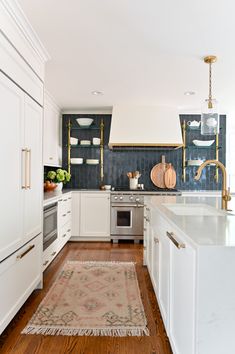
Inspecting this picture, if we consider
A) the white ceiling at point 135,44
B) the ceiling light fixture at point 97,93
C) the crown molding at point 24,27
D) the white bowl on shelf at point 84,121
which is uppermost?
the ceiling light fixture at point 97,93

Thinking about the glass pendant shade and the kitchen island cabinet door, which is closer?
the glass pendant shade

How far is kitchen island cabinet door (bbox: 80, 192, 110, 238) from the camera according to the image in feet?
14.8

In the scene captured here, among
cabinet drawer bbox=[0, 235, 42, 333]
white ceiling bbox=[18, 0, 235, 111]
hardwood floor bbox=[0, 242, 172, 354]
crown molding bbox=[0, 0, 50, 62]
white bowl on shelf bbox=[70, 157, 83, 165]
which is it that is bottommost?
hardwood floor bbox=[0, 242, 172, 354]

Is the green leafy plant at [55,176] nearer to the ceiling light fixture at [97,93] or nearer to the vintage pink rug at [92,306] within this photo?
the ceiling light fixture at [97,93]

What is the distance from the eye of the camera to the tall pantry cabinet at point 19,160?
1.76 meters

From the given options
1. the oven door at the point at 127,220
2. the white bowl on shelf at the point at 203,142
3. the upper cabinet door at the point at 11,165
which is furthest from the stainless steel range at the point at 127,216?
the upper cabinet door at the point at 11,165

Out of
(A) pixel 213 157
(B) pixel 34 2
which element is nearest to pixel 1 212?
(B) pixel 34 2

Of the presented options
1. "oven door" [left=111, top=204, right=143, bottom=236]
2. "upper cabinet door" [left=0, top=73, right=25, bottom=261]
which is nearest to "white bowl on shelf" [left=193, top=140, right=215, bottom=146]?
"oven door" [left=111, top=204, right=143, bottom=236]

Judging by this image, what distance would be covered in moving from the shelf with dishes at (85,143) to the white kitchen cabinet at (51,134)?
22cm

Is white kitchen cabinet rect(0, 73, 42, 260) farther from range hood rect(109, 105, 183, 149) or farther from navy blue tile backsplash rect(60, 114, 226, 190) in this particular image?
navy blue tile backsplash rect(60, 114, 226, 190)

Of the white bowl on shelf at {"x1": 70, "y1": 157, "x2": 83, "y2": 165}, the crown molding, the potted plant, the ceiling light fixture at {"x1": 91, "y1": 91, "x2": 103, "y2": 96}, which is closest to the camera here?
the crown molding

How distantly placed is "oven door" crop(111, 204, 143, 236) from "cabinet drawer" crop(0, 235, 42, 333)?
2.01 meters

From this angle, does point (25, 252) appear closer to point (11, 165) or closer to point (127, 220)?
point (11, 165)

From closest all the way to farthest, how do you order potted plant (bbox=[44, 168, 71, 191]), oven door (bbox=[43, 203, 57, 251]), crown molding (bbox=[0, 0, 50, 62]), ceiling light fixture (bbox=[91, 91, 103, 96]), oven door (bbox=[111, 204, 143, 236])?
crown molding (bbox=[0, 0, 50, 62]), oven door (bbox=[43, 203, 57, 251]), ceiling light fixture (bbox=[91, 91, 103, 96]), potted plant (bbox=[44, 168, 71, 191]), oven door (bbox=[111, 204, 143, 236])
